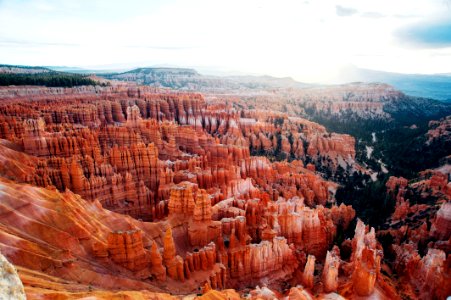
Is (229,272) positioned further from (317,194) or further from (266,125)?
(266,125)

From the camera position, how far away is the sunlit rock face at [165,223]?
13531mm

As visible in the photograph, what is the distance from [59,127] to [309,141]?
41.4 meters

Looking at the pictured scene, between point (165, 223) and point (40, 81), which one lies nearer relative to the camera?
point (165, 223)

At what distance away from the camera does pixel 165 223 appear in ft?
66.3

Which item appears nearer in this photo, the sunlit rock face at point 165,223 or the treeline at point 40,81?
the sunlit rock face at point 165,223

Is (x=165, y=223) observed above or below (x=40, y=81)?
below

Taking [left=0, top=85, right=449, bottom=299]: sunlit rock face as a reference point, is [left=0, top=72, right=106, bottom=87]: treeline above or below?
above

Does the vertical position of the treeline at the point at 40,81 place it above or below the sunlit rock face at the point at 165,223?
above

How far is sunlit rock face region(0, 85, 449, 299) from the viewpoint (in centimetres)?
1353

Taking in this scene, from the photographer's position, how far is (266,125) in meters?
63.8

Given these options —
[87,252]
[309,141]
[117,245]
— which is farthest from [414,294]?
[309,141]

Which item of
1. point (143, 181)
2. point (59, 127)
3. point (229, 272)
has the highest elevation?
point (59, 127)

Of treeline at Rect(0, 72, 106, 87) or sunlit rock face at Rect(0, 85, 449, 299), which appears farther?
treeline at Rect(0, 72, 106, 87)

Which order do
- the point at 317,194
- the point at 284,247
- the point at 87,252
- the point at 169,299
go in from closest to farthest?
1. the point at 169,299
2. the point at 87,252
3. the point at 284,247
4. the point at 317,194
